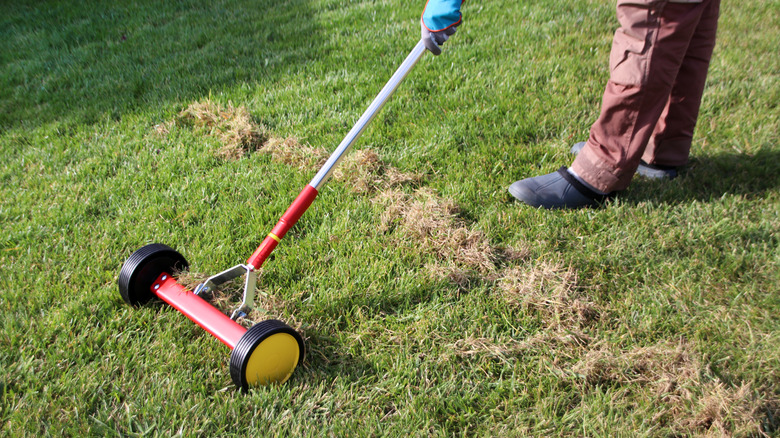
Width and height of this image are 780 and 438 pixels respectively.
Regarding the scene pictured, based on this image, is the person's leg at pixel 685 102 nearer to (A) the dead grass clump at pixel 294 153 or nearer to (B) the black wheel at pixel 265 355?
(A) the dead grass clump at pixel 294 153

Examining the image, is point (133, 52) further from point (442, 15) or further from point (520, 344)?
point (520, 344)

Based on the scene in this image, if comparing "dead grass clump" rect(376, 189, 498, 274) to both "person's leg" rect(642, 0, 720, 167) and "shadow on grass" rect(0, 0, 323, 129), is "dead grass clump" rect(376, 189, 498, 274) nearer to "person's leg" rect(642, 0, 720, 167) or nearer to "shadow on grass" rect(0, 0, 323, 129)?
"person's leg" rect(642, 0, 720, 167)

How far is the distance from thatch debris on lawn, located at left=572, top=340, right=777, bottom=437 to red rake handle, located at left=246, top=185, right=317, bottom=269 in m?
1.35

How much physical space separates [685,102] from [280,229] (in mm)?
2462

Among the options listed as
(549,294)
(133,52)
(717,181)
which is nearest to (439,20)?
(549,294)

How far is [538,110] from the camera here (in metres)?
3.92

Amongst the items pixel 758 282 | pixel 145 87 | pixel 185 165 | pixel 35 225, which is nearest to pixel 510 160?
pixel 758 282

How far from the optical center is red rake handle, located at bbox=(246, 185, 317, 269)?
2322 mm

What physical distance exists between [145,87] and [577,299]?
4.01 m

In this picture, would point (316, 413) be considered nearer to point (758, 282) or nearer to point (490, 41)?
point (758, 282)

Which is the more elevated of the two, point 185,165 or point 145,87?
point 145,87

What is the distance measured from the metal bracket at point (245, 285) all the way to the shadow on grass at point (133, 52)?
2.48m

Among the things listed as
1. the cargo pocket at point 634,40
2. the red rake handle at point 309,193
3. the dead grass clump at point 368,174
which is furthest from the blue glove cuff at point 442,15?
the dead grass clump at point 368,174

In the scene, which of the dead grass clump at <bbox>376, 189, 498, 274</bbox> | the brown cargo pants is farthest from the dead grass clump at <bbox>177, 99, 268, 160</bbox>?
the brown cargo pants
